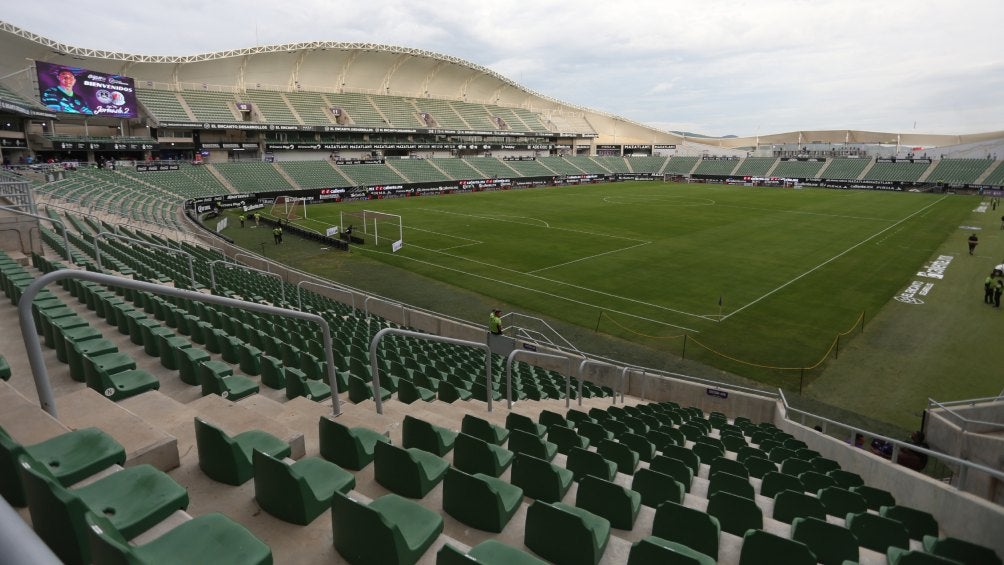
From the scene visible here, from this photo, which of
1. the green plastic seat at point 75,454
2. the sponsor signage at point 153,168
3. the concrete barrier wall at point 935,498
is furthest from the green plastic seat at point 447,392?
the sponsor signage at point 153,168

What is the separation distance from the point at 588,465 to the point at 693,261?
97.9 feet

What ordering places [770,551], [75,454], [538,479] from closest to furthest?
1. [75,454]
2. [770,551]
3. [538,479]

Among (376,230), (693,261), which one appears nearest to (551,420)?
(693,261)

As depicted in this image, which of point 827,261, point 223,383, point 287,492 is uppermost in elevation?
point 287,492

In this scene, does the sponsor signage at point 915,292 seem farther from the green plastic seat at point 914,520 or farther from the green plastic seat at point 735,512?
the green plastic seat at point 735,512

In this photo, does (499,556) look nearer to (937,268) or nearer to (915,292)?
(915,292)

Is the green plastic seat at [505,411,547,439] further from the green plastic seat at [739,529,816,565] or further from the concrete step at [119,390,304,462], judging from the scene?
the green plastic seat at [739,529,816,565]

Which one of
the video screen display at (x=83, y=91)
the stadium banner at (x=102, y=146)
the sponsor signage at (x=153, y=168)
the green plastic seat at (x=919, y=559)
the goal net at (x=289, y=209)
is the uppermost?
the video screen display at (x=83, y=91)

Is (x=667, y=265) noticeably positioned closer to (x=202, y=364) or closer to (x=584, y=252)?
(x=584, y=252)

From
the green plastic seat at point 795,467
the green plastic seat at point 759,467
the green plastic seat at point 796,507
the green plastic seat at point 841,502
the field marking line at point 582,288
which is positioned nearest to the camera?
the green plastic seat at point 796,507

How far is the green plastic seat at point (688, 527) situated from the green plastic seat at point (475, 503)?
1277 millimetres

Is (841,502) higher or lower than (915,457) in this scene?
higher

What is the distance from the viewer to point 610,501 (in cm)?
486

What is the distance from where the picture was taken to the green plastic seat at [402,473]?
14.7ft
